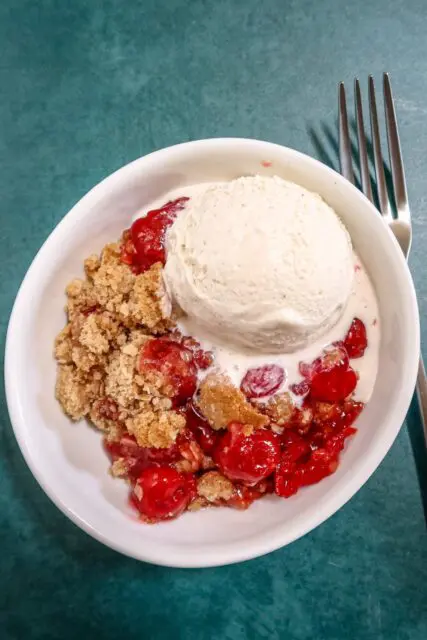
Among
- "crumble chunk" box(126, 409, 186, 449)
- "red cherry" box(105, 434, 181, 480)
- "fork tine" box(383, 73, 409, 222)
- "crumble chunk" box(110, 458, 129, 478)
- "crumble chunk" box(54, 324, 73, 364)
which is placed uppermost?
"fork tine" box(383, 73, 409, 222)

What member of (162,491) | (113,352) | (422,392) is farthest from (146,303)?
(422,392)

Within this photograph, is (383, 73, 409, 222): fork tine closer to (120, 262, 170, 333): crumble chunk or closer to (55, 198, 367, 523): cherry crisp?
(55, 198, 367, 523): cherry crisp

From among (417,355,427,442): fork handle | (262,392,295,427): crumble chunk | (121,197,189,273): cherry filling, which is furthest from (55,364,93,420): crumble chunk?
(417,355,427,442): fork handle

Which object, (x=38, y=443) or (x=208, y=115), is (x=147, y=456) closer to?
(x=38, y=443)

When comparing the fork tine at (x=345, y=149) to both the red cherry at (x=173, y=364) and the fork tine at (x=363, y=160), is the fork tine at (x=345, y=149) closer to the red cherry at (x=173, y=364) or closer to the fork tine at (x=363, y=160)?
the fork tine at (x=363, y=160)

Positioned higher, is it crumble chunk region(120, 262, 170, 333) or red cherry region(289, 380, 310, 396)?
crumble chunk region(120, 262, 170, 333)

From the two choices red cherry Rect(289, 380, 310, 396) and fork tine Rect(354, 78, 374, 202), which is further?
fork tine Rect(354, 78, 374, 202)
